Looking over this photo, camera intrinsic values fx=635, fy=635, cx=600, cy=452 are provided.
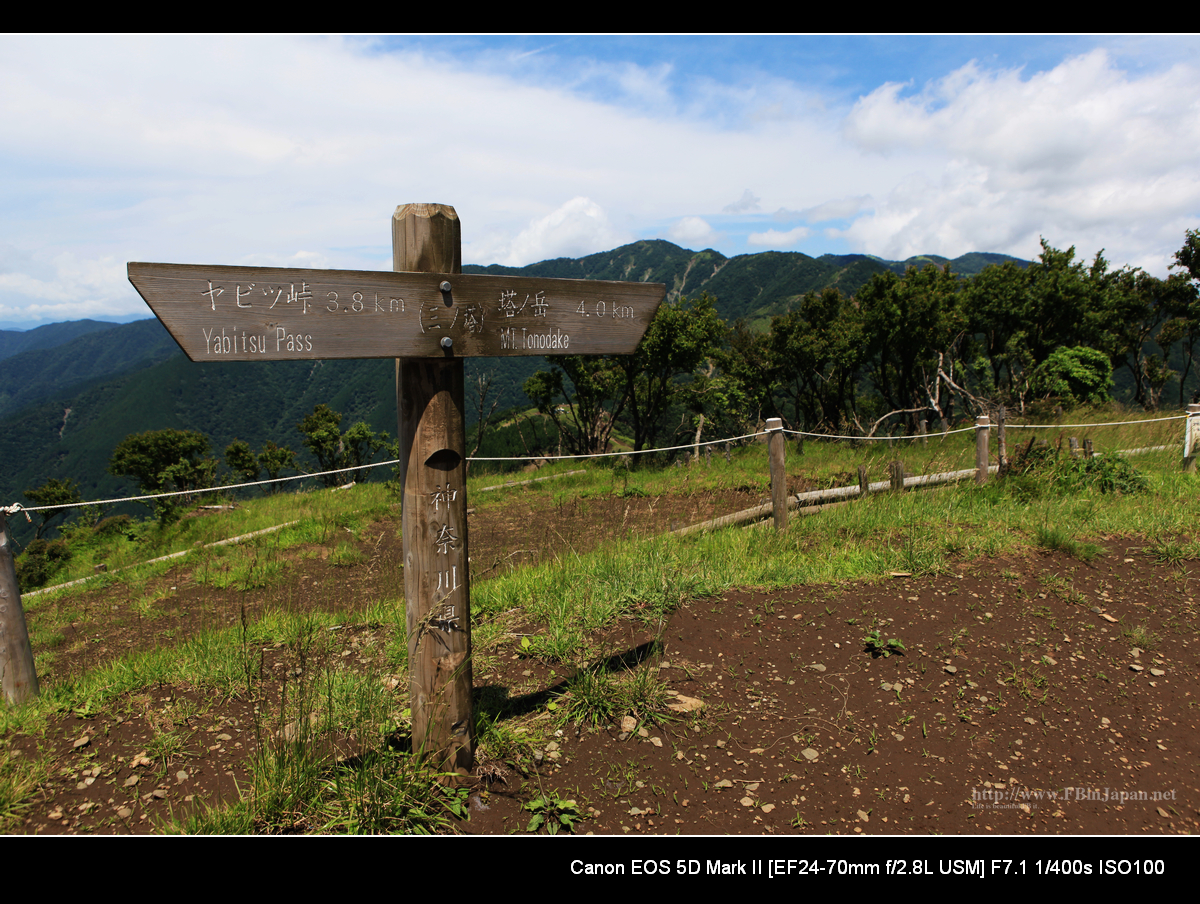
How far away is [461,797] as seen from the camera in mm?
2396

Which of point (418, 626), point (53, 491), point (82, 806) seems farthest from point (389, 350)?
point (53, 491)

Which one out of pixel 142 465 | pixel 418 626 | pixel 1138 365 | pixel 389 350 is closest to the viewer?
pixel 389 350

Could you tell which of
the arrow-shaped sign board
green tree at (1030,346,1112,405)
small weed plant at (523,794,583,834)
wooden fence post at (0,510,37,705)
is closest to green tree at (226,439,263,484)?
wooden fence post at (0,510,37,705)

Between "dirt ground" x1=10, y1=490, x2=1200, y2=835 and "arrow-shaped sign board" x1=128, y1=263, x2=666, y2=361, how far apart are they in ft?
4.66

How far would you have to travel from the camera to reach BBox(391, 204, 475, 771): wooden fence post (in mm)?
2416

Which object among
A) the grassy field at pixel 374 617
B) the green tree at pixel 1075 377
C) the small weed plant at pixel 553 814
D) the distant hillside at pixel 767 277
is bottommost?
the small weed plant at pixel 553 814

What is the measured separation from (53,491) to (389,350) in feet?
150

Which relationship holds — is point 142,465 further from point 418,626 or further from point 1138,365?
point 1138,365

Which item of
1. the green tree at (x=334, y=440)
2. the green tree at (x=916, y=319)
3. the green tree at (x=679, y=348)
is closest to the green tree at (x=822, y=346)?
the green tree at (x=916, y=319)

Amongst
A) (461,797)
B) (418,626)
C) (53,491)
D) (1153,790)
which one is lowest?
(53,491)

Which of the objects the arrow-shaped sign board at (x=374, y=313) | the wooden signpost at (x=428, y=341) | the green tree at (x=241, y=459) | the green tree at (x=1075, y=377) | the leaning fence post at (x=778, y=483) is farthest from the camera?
the green tree at (x=241, y=459)

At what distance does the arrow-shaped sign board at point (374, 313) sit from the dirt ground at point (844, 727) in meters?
1.42

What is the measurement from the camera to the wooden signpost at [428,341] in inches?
83.8

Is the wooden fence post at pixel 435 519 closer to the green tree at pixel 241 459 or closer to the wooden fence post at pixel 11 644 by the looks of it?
the wooden fence post at pixel 11 644
